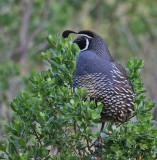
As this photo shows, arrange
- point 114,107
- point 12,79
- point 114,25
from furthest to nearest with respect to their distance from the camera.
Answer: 1. point 114,25
2. point 12,79
3. point 114,107

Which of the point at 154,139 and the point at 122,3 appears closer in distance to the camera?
the point at 154,139

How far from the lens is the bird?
12.3 ft

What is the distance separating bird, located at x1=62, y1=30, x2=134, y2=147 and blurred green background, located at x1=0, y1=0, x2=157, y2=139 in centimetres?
339

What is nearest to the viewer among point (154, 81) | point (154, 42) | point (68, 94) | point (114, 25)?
point (68, 94)

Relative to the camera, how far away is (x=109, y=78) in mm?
3881

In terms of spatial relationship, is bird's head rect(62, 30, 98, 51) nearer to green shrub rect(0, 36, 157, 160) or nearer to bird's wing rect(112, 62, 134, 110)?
bird's wing rect(112, 62, 134, 110)

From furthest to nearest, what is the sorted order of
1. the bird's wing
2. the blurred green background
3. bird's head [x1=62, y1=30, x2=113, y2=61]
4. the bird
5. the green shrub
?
the blurred green background
bird's head [x1=62, y1=30, x2=113, y2=61]
the bird's wing
the bird
the green shrub

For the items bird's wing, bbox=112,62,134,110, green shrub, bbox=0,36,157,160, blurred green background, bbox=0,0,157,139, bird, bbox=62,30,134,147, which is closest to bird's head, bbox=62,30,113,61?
bird, bbox=62,30,134,147

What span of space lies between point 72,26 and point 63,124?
7418 mm

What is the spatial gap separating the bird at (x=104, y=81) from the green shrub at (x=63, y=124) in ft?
1.04

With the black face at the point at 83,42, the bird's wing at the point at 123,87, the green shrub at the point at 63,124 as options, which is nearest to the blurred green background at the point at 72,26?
the black face at the point at 83,42

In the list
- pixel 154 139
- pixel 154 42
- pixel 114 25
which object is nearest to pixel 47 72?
pixel 154 139

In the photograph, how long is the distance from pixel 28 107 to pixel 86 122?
497 mm

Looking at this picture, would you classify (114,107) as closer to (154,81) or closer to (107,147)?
(107,147)
